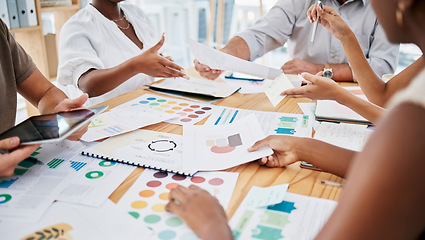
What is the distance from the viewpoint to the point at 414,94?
1.32 ft

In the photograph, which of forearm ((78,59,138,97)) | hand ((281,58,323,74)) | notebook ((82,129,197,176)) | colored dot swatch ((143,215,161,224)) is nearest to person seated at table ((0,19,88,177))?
notebook ((82,129,197,176))

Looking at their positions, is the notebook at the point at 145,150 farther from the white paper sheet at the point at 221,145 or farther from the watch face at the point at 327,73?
the watch face at the point at 327,73

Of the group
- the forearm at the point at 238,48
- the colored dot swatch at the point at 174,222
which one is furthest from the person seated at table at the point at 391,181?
the forearm at the point at 238,48

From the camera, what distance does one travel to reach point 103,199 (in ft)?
2.34

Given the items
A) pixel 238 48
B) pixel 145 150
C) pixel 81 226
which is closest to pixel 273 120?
pixel 145 150

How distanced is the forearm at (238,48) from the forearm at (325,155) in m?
1.12

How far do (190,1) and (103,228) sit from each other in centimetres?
397

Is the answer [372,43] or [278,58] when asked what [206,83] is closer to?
[372,43]

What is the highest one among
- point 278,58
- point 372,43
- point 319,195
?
point 372,43

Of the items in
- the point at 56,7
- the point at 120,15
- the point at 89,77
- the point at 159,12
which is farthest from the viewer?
the point at 159,12

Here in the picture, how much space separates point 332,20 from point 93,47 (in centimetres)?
104

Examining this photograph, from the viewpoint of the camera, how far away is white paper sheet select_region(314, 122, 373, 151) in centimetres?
97

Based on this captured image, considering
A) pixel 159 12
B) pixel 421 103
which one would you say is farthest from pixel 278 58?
pixel 421 103

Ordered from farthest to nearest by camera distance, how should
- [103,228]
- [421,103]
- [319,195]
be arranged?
[319,195] < [103,228] < [421,103]
